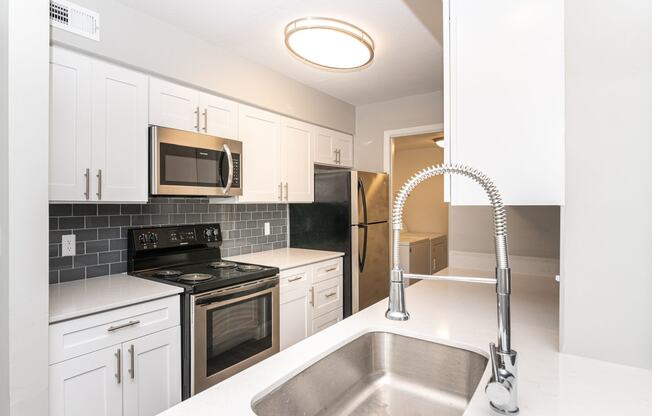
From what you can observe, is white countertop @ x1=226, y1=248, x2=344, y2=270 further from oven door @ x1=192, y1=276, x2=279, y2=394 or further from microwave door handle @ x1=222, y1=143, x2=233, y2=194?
microwave door handle @ x1=222, y1=143, x2=233, y2=194

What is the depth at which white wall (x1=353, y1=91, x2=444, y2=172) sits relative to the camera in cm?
357

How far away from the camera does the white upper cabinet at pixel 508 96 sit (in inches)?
40.4

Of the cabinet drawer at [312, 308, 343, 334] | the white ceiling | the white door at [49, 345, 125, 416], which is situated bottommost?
the cabinet drawer at [312, 308, 343, 334]

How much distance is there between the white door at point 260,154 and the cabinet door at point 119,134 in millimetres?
744

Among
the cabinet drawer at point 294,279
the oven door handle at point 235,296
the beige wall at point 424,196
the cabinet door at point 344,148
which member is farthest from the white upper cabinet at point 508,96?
the beige wall at point 424,196

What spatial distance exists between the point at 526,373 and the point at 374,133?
325cm

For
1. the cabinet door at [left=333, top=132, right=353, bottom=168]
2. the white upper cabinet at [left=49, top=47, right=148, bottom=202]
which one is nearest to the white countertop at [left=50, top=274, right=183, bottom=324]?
the white upper cabinet at [left=49, top=47, right=148, bottom=202]

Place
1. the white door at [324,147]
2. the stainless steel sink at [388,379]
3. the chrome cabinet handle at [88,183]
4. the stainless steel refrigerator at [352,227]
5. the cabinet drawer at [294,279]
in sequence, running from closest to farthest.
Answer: the stainless steel sink at [388,379]
the chrome cabinet handle at [88,183]
the cabinet drawer at [294,279]
the stainless steel refrigerator at [352,227]
the white door at [324,147]

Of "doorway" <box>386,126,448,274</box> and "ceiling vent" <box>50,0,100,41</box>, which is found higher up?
"ceiling vent" <box>50,0,100,41</box>

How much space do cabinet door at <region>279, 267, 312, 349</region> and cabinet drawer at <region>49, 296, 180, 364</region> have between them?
0.86 metres

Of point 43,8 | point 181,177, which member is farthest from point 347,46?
point 43,8

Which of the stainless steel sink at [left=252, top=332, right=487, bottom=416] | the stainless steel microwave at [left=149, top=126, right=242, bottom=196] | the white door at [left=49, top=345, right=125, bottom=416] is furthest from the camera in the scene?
the stainless steel microwave at [left=149, top=126, right=242, bottom=196]

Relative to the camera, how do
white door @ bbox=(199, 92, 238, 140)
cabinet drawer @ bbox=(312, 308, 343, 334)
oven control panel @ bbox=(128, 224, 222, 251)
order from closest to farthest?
1. oven control panel @ bbox=(128, 224, 222, 251)
2. white door @ bbox=(199, 92, 238, 140)
3. cabinet drawer @ bbox=(312, 308, 343, 334)

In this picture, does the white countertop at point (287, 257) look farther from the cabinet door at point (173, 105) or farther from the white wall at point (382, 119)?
the white wall at point (382, 119)
